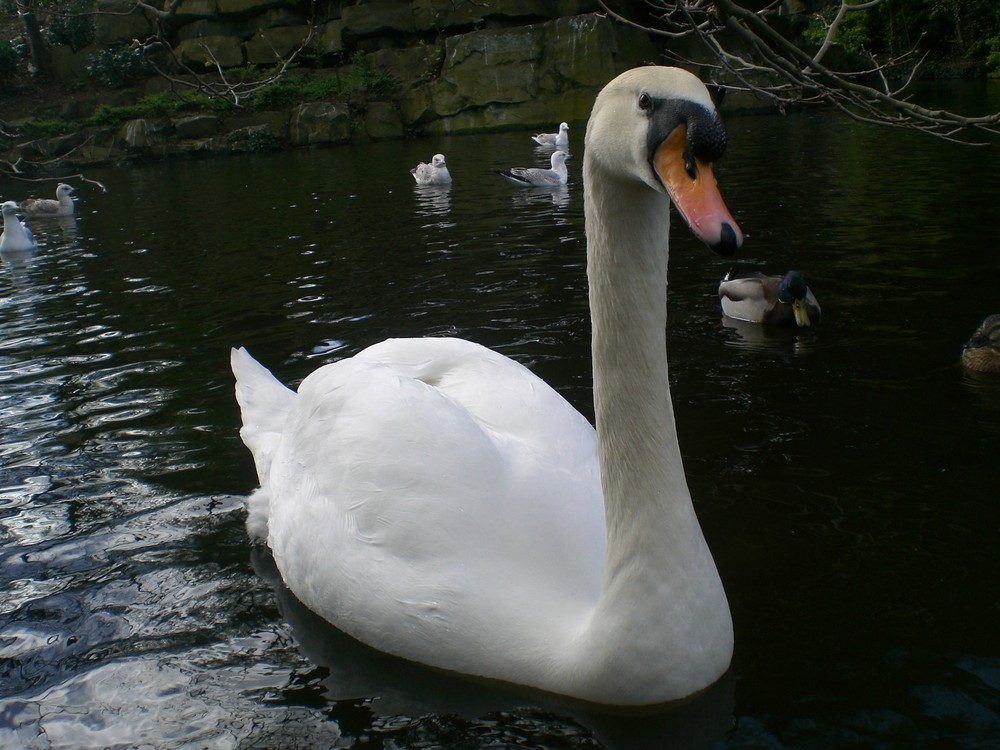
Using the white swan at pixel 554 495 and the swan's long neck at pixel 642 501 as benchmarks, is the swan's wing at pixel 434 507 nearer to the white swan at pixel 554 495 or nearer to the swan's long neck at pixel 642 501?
the white swan at pixel 554 495

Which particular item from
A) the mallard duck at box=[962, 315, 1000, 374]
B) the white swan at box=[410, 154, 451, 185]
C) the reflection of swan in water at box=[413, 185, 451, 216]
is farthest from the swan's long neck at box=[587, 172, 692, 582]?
the white swan at box=[410, 154, 451, 185]

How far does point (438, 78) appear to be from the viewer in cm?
3297

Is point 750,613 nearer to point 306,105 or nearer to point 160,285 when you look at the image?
point 160,285

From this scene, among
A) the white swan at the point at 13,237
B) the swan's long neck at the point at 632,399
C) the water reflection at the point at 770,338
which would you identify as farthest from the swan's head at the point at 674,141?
the white swan at the point at 13,237

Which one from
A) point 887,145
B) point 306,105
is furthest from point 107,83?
point 887,145

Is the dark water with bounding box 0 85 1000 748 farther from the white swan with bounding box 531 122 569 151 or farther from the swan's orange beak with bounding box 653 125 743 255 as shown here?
the white swan with bounding box 531 122 569 151

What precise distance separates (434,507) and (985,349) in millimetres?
4308

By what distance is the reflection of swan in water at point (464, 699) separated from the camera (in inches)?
119

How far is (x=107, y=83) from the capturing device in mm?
36094

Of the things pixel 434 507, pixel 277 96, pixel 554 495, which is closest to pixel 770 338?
pixel 554 495

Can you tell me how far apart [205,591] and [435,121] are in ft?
97.5

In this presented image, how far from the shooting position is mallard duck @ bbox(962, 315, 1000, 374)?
608 centimetres

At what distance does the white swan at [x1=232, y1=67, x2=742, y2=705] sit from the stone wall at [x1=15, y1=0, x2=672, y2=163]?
28.2m

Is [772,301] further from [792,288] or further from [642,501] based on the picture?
[642,501]
